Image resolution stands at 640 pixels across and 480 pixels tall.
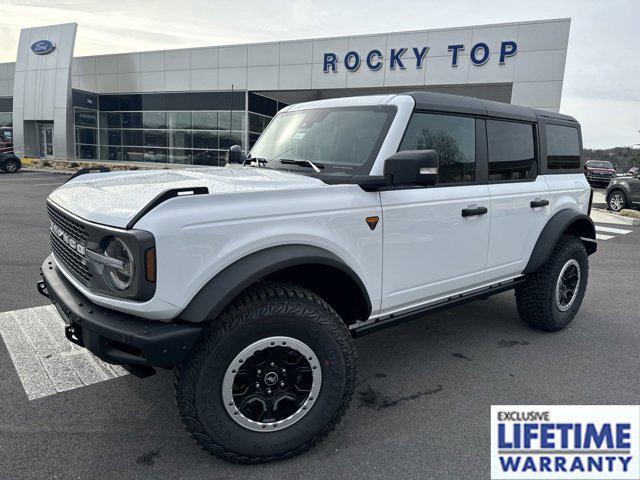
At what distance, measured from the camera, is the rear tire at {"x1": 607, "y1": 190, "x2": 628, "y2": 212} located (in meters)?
15.6

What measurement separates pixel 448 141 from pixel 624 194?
600 inches

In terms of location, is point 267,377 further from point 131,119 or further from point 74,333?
point 131,119

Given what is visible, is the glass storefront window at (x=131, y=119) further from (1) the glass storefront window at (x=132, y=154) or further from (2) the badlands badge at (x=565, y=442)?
(2) the badlands badge at (x=565, y=442)

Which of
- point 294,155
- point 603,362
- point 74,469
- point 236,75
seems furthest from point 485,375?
point 236,75

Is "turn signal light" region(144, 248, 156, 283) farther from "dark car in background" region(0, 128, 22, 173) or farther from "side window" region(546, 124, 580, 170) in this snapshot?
"dark car in background" region(0, 128, 22, 173)

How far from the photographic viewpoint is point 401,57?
76.1 ft

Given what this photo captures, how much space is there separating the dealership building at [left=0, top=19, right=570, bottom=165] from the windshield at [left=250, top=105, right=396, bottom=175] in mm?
20592

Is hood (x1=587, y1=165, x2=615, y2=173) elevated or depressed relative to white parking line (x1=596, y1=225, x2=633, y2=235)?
elevated

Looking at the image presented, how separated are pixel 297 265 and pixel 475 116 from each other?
2.09 meters

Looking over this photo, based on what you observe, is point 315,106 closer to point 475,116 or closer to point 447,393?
point 475,116

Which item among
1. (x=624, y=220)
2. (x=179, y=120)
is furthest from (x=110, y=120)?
(x=624, y=220)

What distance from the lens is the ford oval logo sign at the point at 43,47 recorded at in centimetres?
2950

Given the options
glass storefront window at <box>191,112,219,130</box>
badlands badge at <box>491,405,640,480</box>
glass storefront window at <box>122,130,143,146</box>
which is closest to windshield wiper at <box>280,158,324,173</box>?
badlands badge at <box>491,405,640,480</box>

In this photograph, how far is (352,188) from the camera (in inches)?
108
